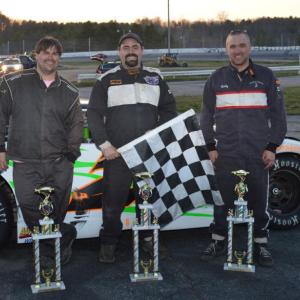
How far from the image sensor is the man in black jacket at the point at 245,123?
12.8ft

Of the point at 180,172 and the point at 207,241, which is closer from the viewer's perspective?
the point at 180,172

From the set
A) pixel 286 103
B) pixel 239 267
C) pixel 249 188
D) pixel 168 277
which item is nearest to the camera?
pixel 168 277

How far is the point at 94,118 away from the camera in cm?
388

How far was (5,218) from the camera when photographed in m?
3.96

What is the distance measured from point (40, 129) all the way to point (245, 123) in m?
1.59

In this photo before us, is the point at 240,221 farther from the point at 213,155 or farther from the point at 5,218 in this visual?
the point at 5,218

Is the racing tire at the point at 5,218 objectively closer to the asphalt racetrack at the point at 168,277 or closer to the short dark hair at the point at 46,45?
the asphalt racetrack at the point at 168,277

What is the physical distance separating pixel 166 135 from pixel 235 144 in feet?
1.90

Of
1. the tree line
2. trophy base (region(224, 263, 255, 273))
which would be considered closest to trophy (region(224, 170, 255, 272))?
trophy base (region(224, 263, 255, 273))

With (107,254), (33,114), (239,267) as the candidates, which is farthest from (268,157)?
(33,114)

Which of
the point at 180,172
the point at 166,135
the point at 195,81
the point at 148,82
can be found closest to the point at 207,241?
the point at 180,172

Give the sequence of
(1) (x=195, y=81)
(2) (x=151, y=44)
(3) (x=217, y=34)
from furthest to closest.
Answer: (3) (x=217, y=34), (2) (x=151, y=44), (1) (x=195, y=81)

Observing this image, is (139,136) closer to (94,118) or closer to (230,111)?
(94,118)

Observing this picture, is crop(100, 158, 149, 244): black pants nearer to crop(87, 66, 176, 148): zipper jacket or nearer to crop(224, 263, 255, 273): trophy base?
crop(87, 66, 176, 148): zipper jacket
